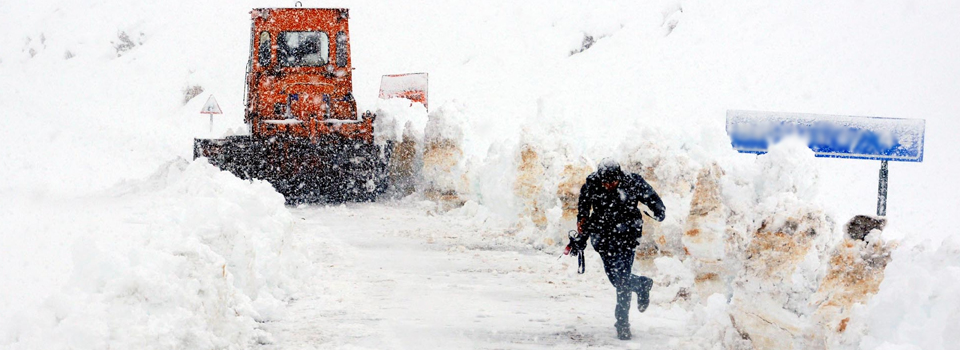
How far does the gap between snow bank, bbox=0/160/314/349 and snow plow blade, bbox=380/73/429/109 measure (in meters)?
18.6

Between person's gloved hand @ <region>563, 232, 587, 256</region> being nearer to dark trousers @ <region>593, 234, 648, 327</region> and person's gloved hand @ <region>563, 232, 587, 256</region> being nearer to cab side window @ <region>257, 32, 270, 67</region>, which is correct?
dark trousers @ <region>593, 234, 648, 327</region>

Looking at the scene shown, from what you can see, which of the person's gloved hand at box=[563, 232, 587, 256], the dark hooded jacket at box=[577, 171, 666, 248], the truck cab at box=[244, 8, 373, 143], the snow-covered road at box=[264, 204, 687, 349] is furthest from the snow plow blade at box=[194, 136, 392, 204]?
the dark hooded jacket at box=[577, 171, 666, 248]

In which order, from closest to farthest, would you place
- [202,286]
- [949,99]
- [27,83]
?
[202,286]
[949,99]
[27,83]

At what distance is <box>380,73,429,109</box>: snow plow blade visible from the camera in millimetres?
27781

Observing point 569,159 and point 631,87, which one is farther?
point 631,87

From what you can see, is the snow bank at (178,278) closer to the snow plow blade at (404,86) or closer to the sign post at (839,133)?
the sign post at (839,133)

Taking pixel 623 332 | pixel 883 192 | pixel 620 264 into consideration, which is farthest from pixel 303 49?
pixel 883 192

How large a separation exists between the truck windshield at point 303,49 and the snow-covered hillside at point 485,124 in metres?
2.39

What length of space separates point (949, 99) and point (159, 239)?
23818mm

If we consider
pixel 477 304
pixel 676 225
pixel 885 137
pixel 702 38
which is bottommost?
pixel 477 304

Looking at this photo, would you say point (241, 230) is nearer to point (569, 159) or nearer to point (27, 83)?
point (569, 159)

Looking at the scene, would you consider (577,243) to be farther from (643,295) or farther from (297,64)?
(297,64)

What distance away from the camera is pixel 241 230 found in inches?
294

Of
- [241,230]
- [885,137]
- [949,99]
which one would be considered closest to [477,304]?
[241,230]
